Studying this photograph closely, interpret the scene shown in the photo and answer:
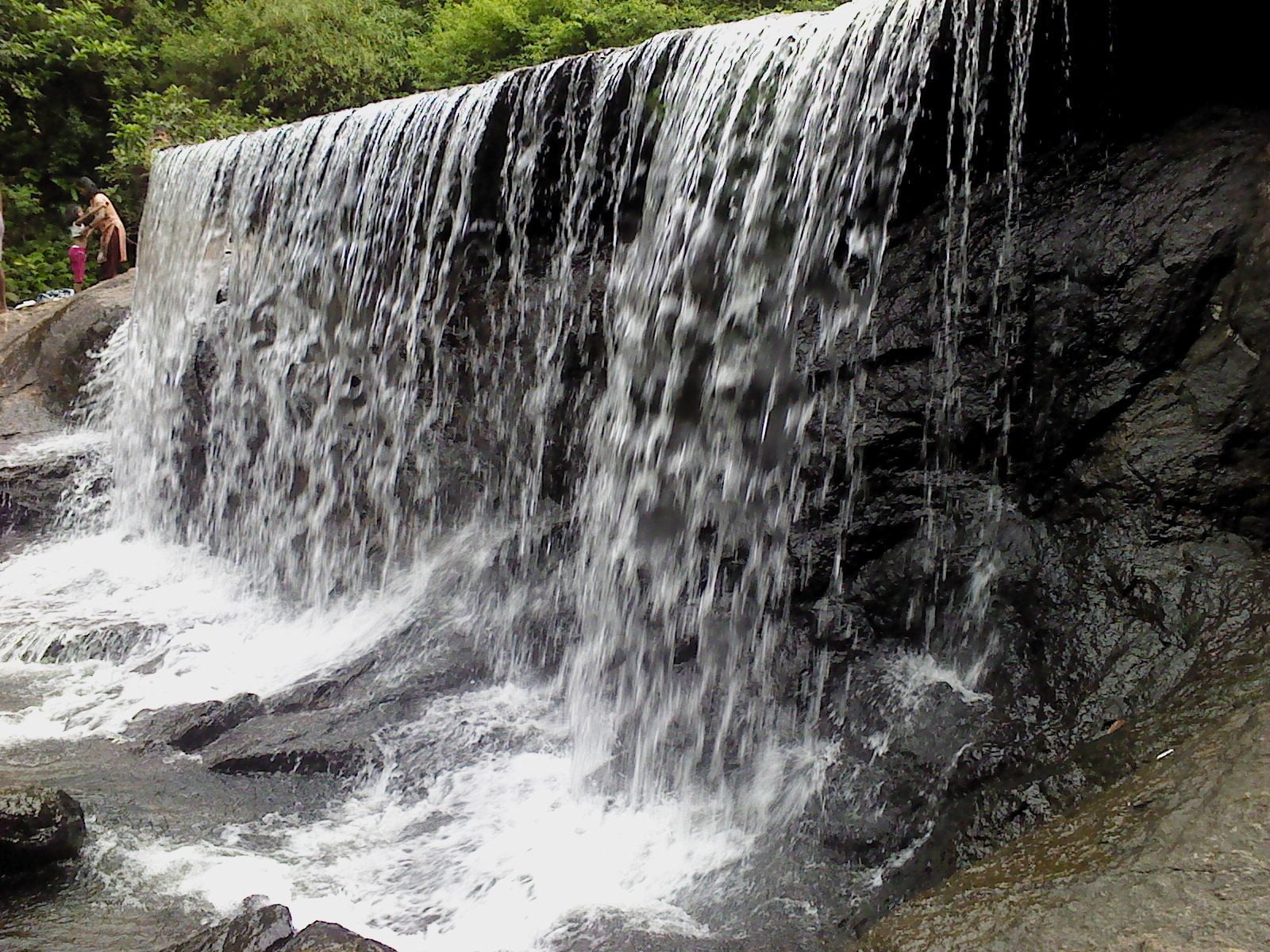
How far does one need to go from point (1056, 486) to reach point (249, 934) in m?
3.24

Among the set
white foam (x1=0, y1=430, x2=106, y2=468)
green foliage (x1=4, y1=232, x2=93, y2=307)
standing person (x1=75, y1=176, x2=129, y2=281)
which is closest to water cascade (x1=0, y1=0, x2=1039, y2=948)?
white foam (x1=0, y1=430, x2=106, y2=468)

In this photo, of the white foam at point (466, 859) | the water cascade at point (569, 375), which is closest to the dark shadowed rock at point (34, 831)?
the white foam at point (466, 859)

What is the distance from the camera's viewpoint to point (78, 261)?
1323cm

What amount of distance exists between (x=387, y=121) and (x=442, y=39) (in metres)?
5.85

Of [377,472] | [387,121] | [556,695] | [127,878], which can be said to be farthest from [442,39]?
[127,878]

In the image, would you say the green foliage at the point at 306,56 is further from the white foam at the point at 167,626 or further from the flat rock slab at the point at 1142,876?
the flat rock slab at the point at 1142,876

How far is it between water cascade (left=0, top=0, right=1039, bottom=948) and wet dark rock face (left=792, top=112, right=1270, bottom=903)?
0.37 feet

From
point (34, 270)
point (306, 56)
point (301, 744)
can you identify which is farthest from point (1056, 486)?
point (34, 270)

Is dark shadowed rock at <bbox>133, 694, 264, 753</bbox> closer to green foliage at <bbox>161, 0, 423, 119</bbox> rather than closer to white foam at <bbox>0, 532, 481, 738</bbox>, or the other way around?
white foam at <bbox>0, 532, 481, 738</bbox>

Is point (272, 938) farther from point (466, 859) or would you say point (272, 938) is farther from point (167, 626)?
point (167, 626)

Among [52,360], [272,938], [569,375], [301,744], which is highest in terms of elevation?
[52,360]

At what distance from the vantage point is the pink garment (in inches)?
519

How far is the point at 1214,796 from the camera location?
2199mm

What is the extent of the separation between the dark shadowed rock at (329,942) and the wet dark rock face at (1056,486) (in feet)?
5.39
